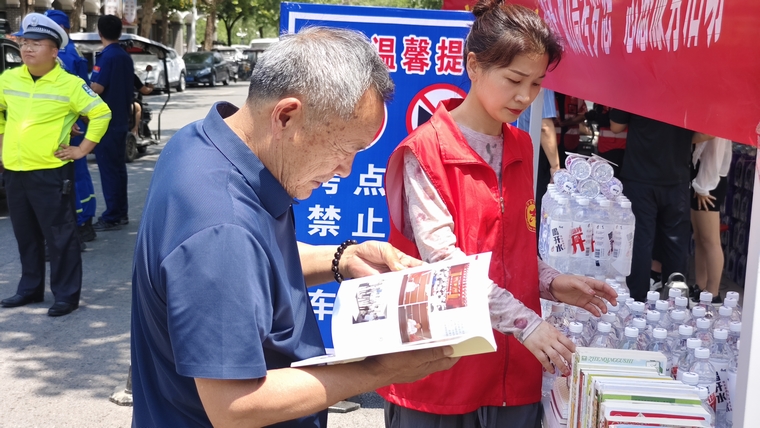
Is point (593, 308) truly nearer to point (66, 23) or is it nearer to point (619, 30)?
point (619, 30)

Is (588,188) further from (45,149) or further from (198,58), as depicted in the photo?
(198,58)

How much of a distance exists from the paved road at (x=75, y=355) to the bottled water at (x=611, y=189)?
1692 mm

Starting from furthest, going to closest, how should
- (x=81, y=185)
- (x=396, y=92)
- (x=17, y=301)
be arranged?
(x=81, y=185)
(x=17, y=301)
(x=396, y=92)

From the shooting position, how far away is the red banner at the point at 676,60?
5.28 ft

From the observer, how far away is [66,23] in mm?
8008

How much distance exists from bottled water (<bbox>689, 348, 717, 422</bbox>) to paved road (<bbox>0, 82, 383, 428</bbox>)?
7.66 feet

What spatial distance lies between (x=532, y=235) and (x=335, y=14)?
1.96m

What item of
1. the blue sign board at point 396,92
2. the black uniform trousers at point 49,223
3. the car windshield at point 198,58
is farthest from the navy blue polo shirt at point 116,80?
the car windshield at point 198,58

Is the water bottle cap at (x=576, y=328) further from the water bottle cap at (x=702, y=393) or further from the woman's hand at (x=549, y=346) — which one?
the water bottle cap at (x=702, y=393)

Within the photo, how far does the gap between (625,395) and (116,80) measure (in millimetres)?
7542

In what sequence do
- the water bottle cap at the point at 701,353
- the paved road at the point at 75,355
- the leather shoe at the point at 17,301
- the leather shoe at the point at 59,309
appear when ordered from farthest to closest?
the leather shoe at the point at 17,301 < the leather shoe at the point at 59,309 < the paved road at the point at 75,355 < the water bottle cap at the point at 701,353

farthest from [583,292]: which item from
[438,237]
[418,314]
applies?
[418,314]

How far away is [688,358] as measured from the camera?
2230 mm

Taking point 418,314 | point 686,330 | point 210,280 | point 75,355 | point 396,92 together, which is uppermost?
point 396,92
